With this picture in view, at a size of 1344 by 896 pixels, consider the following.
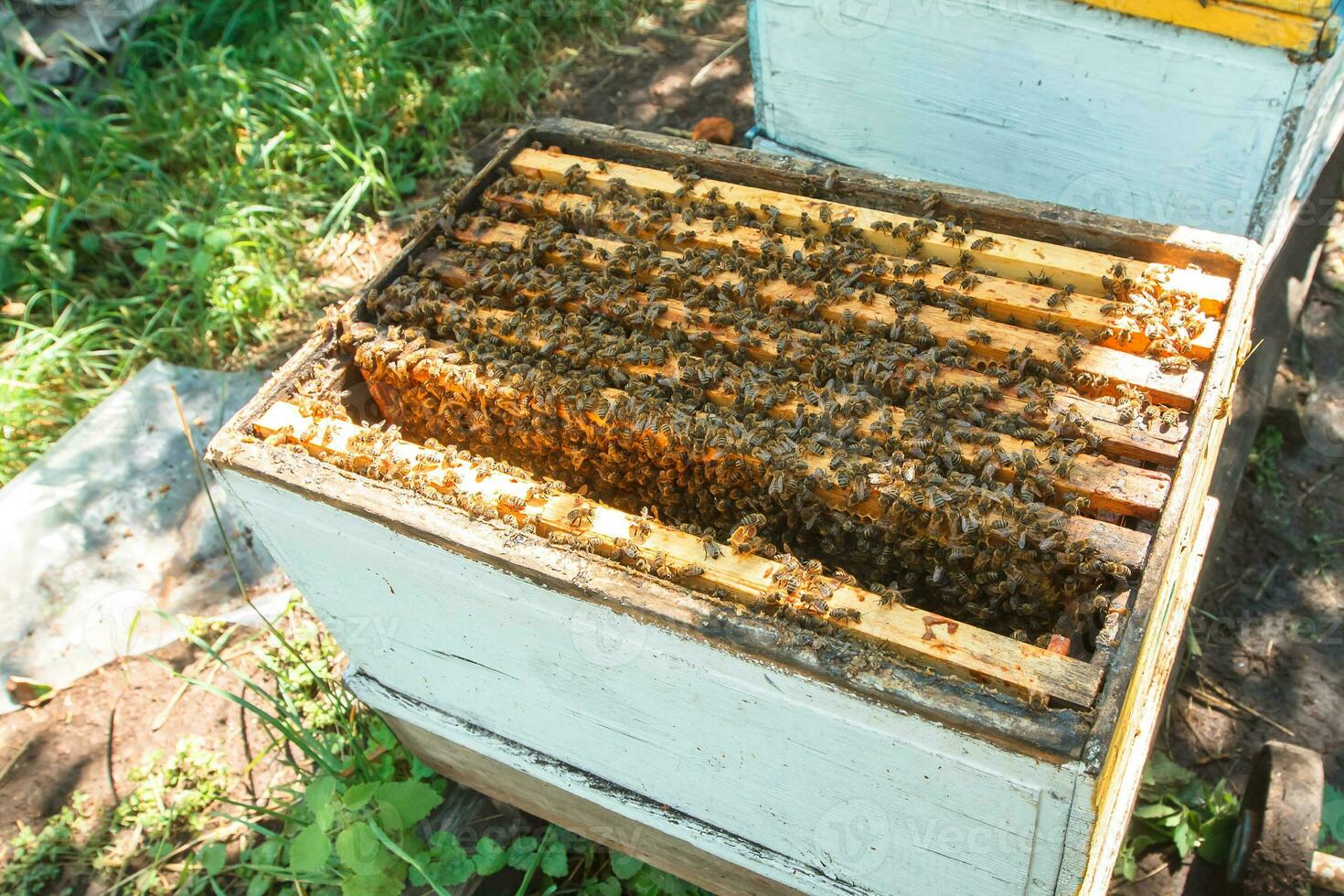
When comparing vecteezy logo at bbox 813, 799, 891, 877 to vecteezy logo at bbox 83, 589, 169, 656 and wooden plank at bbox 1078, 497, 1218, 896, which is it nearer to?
wooden plank at bbox 1078, 497, 1218, 896

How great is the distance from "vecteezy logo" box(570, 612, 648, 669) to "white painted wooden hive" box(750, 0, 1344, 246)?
94.6 inches

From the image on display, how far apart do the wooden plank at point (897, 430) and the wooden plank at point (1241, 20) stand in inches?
59.7

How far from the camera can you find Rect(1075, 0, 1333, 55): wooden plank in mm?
2693

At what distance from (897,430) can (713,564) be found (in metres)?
0.50

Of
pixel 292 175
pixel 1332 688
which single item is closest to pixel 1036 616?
pixel 1332 688

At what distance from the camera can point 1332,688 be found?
12.1 ft

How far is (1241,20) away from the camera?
9.18ft

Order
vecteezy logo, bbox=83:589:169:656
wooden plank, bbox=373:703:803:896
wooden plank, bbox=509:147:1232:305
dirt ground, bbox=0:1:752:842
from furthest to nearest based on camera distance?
vecteezy logo, bbox=83:589:169:656, dirt ground, bbox=0:1:752:842, wooden plank, bbox=373:703:803:896, wooden plank, bbox=509:147:1232:305

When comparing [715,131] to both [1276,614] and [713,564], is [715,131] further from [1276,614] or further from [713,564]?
[713,564]

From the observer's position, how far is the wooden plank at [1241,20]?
8.84 feet

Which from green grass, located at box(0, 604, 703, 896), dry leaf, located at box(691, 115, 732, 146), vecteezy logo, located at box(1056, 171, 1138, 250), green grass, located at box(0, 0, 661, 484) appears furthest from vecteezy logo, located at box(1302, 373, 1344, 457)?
green grass, located at box(0, 0, 661, 484)

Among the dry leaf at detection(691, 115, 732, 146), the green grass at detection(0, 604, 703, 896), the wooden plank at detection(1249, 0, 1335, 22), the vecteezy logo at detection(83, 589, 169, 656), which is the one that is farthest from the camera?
the dry leaf at detection(691, 115, 732, 146)

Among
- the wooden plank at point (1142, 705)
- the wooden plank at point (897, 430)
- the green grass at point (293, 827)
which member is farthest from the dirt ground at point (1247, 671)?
the wooden plank at point (897, 430)

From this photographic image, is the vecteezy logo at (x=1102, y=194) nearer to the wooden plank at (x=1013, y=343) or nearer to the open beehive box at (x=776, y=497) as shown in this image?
the open beehive box at (x=776, y=497)
